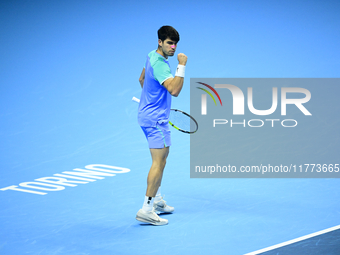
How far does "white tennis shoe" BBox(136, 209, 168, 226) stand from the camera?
4.65 metres

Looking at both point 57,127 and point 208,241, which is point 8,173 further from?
point 208,241

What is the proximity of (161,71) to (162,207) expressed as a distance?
1435 mm

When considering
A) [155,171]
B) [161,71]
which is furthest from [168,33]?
[155,171]

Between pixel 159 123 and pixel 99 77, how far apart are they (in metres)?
5.88

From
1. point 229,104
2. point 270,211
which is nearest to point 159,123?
point 270,211

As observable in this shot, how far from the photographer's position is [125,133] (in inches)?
328

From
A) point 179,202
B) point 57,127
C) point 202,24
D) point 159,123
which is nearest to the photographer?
point 159,123

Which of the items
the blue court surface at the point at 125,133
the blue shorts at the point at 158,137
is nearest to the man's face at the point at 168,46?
the blue shorts at the point at 158,137

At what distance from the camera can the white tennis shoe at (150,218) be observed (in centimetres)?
465

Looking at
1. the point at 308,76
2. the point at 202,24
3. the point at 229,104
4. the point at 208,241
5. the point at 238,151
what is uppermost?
the point at 202,24

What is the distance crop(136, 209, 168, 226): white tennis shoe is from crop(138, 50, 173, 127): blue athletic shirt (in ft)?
2.82

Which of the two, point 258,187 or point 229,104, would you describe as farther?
point 229,104

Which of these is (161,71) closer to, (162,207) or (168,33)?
(168,33)

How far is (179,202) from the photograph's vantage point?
17.7 feet
